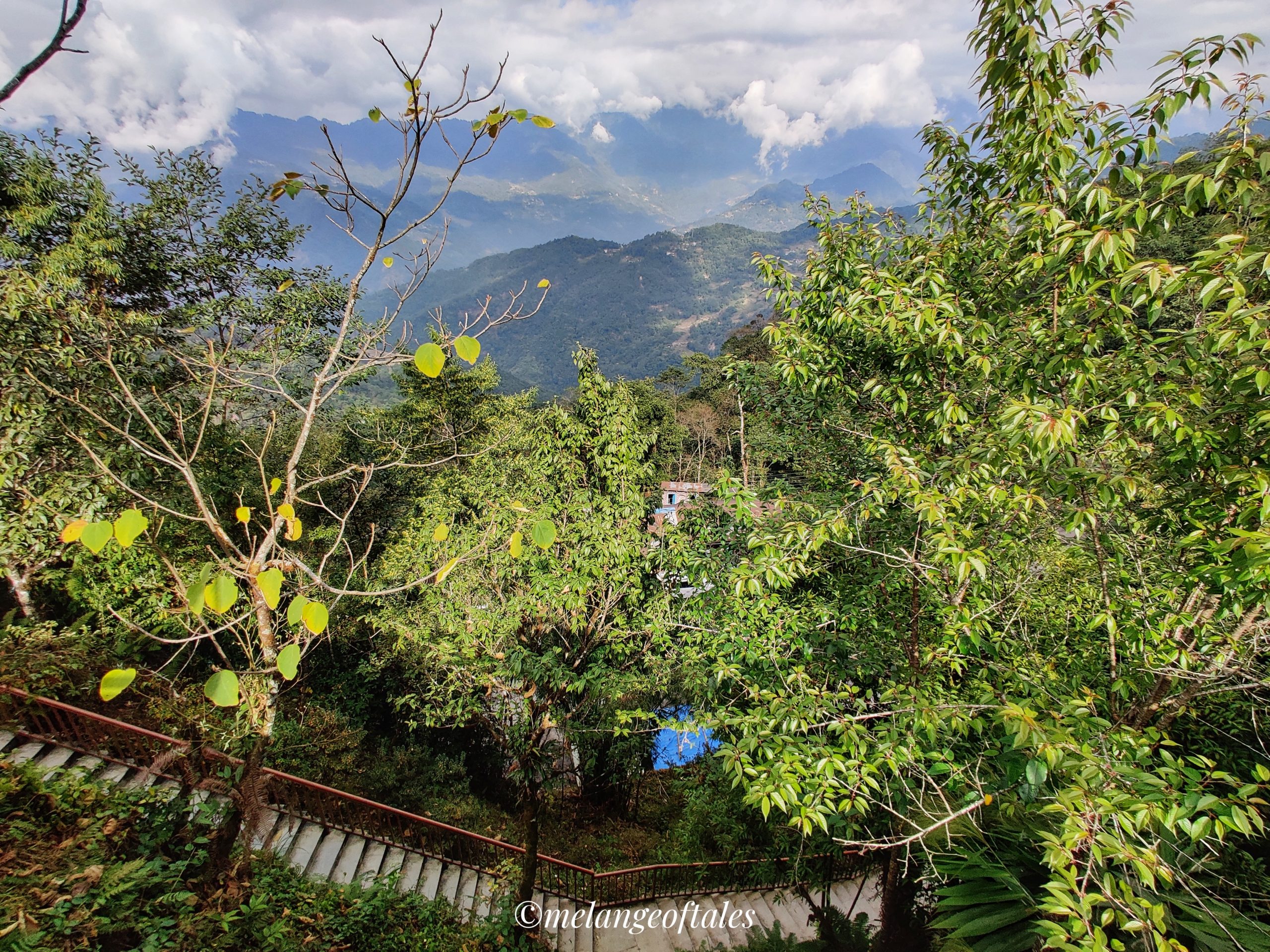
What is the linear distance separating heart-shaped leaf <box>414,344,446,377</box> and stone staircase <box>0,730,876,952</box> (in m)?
6.69

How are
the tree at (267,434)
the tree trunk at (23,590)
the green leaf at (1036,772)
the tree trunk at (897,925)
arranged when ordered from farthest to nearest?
the tree trunk at (23,590) < the tree trunk at (897,925) < the green leaf at (1036,772) < the tree at (267,434)

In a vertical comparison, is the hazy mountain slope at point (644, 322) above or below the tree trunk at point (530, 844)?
above

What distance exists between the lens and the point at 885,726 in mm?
3094

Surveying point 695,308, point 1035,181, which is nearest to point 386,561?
point 1035,181

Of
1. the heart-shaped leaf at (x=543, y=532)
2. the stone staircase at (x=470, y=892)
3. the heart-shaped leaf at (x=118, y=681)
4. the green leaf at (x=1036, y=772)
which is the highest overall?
the heart-shaped leaf at (x=543, y=532)

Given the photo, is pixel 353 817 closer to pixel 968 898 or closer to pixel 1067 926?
pixel 968 898

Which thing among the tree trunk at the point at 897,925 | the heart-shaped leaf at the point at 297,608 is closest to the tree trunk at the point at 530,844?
the tree trunk at the point at 897,925

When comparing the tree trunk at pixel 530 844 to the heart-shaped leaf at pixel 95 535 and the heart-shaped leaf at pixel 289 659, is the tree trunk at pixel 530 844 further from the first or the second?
the heart-shaped leaf at pixel 95 535

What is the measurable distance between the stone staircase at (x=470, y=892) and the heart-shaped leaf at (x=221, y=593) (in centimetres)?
624

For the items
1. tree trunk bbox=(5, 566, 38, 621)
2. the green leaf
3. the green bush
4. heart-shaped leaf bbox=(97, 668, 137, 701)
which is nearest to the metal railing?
the green bush

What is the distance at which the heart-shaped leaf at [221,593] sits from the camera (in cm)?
124

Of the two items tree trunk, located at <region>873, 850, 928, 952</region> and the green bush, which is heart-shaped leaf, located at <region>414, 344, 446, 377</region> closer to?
the green bush

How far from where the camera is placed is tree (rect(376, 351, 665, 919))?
19.1 ft

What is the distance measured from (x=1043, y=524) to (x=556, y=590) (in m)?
4.48
